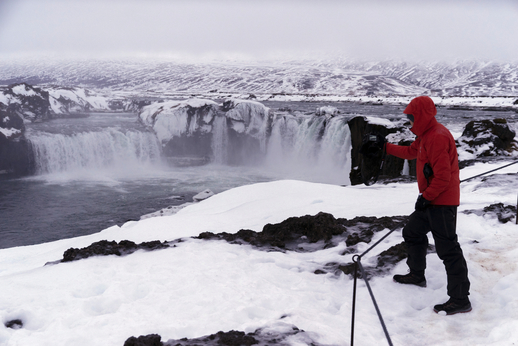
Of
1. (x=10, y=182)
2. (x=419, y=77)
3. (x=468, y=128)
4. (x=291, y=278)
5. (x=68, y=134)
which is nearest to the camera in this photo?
(x=291, y=278)

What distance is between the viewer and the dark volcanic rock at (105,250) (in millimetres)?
4688

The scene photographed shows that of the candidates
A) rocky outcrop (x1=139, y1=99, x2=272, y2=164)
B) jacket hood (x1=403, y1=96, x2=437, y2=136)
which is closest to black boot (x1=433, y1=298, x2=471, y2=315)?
jacket hood (x1=403, y1=96, x2=437, y2=136)

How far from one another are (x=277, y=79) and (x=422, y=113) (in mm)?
163373

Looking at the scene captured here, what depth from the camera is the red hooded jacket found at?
9.74ft

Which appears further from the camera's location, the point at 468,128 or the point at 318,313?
the point at 468,128

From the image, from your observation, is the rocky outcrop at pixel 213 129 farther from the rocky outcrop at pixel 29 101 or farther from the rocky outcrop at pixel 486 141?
the rocky outcrop at pixel 486 141

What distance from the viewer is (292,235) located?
223 inches

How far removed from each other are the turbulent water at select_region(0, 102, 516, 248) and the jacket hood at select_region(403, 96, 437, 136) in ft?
48.1

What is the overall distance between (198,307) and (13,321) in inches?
62.1

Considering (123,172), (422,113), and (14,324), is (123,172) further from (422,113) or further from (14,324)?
(422,113)

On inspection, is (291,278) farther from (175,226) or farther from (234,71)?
(234,71)

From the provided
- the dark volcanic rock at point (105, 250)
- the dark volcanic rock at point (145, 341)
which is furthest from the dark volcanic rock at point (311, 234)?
the dark volcanic rock at point (145, 341)

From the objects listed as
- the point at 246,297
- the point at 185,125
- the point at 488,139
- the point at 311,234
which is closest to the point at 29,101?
the point at 185,125

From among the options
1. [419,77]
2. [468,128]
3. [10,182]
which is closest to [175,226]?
[468,128]
